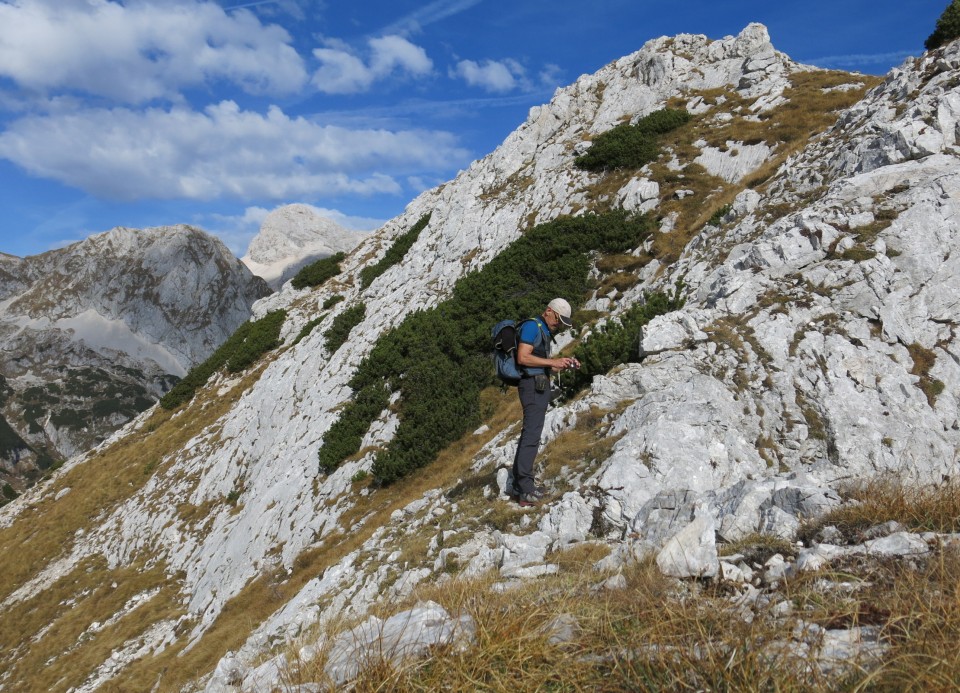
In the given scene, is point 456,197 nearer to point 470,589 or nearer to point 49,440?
point 470,589

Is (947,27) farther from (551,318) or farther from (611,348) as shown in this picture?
(551,318)

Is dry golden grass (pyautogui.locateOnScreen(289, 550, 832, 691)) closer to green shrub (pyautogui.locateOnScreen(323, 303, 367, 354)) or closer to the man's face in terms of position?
the man's face

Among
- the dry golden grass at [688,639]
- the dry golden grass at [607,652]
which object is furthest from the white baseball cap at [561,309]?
the dry golden grass at [607,652]

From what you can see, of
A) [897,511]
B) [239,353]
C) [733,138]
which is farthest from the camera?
[239,353]

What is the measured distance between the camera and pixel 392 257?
122ft

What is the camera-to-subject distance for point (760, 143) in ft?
71.9

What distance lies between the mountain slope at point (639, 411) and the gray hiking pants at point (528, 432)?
0.59 meters

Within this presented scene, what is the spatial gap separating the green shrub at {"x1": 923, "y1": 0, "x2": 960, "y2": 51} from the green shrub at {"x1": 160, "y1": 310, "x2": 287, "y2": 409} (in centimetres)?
3776

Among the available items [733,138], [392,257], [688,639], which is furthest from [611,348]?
[392,257]

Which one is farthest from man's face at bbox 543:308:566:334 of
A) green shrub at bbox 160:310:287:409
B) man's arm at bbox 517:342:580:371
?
green shrub at bbox 160:310:287:409

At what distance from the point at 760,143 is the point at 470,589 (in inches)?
933

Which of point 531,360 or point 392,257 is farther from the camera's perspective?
point 392,257

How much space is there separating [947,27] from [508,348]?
20.6 m

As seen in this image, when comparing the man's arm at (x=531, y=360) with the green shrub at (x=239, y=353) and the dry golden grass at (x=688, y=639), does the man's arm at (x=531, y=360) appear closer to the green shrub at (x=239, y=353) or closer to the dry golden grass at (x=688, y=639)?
the dry golden grass at (x=688, y=639)
